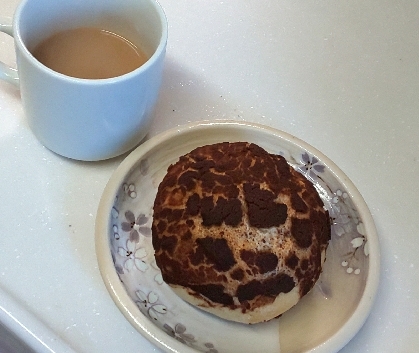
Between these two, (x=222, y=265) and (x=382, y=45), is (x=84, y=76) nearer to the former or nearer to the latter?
(x=222, y=265)

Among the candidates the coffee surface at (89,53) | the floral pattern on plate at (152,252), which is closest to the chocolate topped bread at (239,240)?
the floral pattern on plate at (152,252)

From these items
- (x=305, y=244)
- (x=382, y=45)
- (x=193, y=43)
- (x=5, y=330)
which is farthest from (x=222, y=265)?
(x=382, y=45)

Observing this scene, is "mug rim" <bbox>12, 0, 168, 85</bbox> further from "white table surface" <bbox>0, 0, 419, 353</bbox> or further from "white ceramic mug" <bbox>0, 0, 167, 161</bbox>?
"white table surface" <bbox>0, 0, 419, 353</bbox>

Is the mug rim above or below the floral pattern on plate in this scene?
above

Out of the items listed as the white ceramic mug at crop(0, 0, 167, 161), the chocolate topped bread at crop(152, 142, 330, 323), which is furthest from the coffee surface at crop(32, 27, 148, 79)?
the chocolate topped bread at crop(152, 142, 330, 323)

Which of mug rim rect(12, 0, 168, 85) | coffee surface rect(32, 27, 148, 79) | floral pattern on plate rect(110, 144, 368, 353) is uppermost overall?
mug rim rect(12, 0, 168, 85)

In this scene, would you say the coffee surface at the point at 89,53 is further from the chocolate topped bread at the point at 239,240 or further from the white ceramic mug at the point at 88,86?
the chocolate topped bread at the point at 239,240
